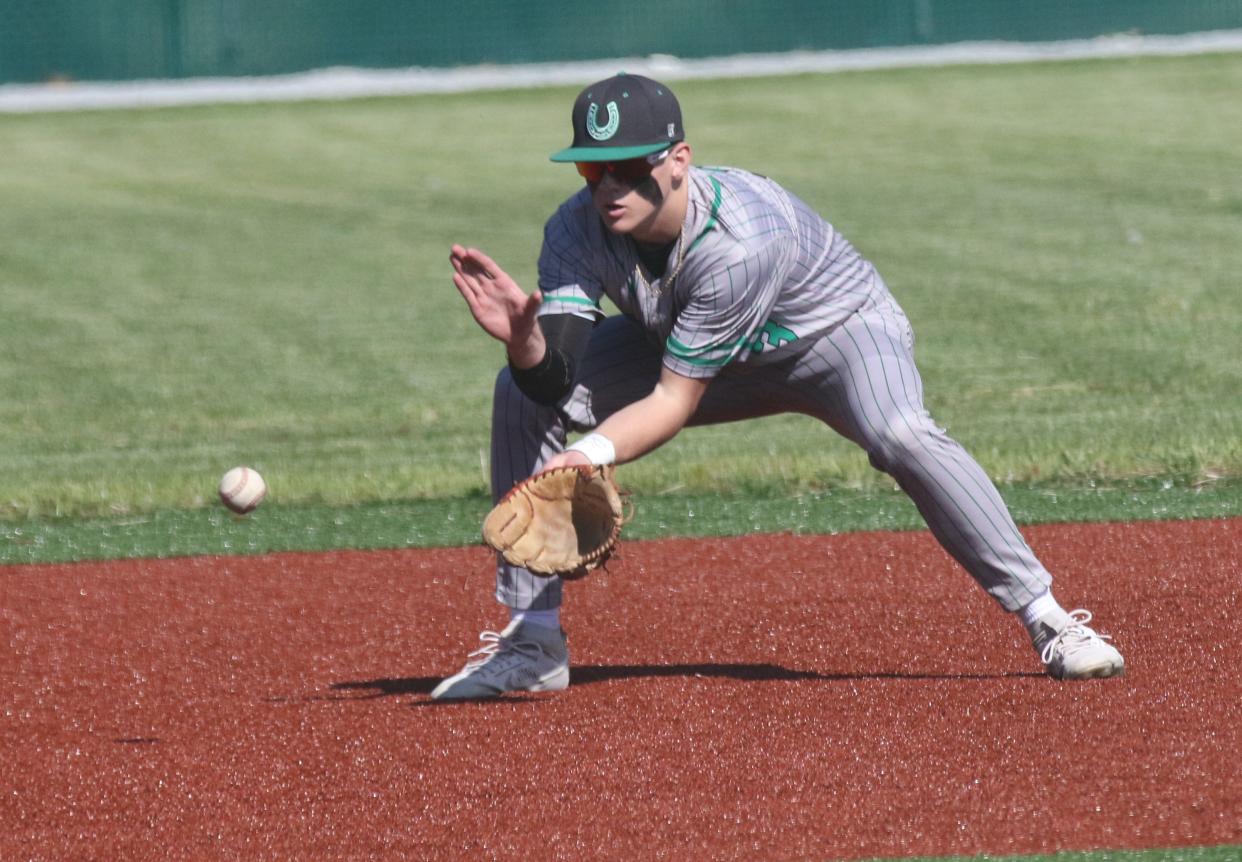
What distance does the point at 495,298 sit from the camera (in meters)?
4.36

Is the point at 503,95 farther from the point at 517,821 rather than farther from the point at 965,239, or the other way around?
the point at 517,821

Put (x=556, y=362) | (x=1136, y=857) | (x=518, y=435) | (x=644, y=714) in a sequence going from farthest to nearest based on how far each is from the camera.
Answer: (x=518, y=435) < (x=644, y=714) < (x=556, y=362) < (x=1136, y=857)

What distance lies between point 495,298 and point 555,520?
0.55 m

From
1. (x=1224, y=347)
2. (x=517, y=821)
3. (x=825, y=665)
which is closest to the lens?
(x=517, y=821)

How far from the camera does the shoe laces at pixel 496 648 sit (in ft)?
16.7

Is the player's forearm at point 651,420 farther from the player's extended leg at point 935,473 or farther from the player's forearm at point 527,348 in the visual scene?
Result: the player's extended leg at point 935,473

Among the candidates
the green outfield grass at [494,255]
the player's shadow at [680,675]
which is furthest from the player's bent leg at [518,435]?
the green outfield grass at [494,255]

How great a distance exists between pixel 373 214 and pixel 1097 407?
31.3 ft

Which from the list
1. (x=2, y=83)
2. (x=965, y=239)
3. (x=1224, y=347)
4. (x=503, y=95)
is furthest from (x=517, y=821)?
(x=2, y=83)

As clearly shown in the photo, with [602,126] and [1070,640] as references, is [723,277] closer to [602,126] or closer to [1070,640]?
[602,126]

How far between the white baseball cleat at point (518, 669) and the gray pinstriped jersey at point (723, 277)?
2.90 feet

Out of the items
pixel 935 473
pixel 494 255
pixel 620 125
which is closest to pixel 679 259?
pixel 620 125

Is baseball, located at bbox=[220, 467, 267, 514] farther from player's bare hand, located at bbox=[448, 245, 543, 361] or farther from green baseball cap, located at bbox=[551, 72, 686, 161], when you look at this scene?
green baseball cap, located at bbox=[551, 72, 686, 161]

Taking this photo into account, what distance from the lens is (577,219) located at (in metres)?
4.79
